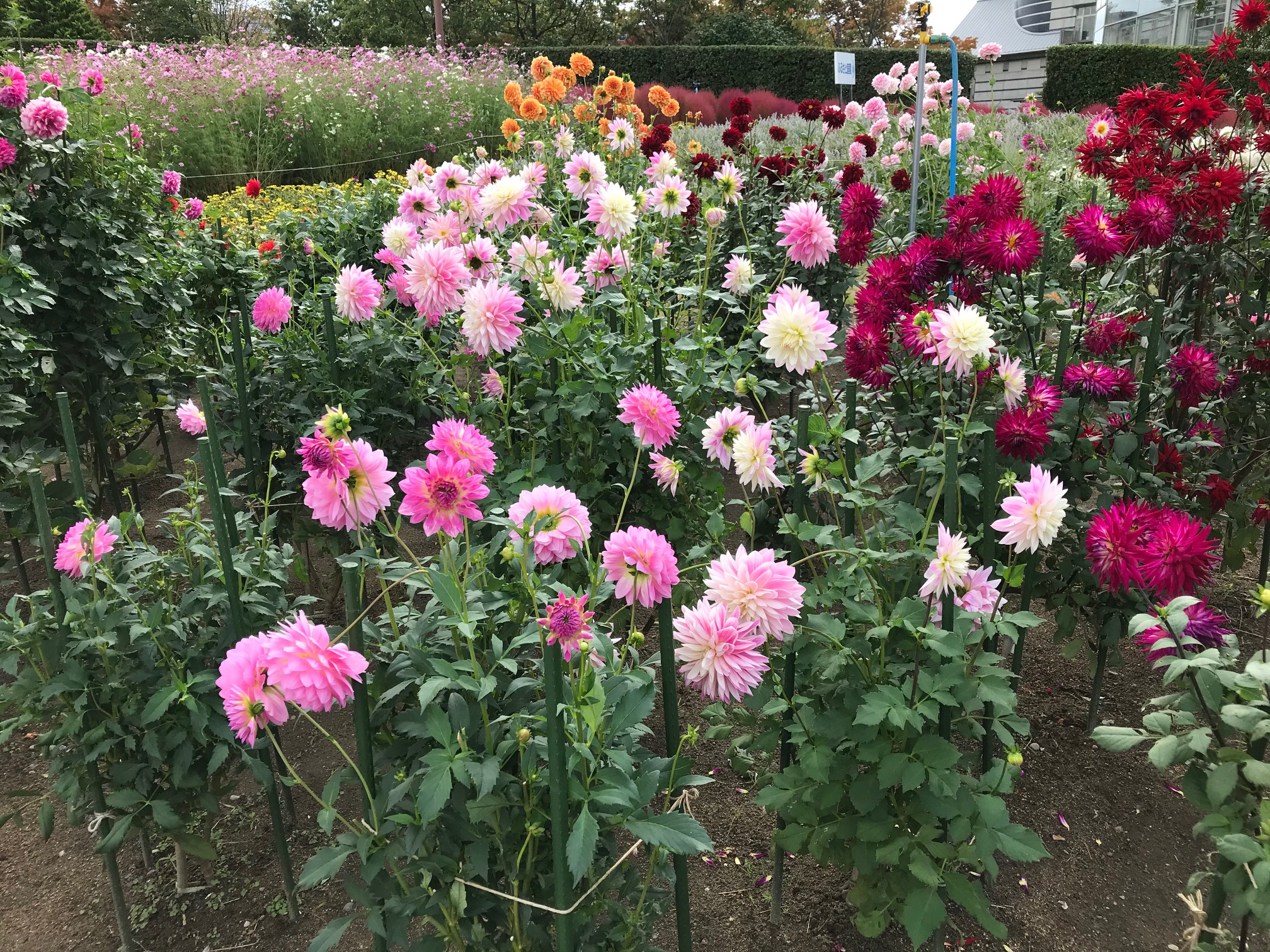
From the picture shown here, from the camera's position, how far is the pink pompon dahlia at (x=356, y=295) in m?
1.95

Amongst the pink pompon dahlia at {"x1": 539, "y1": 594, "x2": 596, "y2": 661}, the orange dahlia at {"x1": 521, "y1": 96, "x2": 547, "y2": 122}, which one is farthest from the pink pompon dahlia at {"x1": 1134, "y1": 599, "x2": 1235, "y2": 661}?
the orange dahlia at {"x1": 521, "y1": 96, "x2": 547, "y2": 122}

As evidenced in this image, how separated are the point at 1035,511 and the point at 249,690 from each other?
102 cm

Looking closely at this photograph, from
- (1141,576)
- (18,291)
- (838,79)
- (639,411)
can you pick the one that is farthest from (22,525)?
(838,79)

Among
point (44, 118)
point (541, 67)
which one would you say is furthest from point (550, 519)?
point (541, 67)

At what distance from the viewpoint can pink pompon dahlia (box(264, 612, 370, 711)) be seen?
961mm

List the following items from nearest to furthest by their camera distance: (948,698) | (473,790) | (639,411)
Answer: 1. (473,790)
2. (948,698)
3. (639,411)

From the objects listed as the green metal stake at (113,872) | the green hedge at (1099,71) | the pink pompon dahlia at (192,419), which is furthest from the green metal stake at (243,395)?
the green hedge at (1099,71)

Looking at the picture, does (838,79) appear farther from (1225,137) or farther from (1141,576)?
(1141,576)

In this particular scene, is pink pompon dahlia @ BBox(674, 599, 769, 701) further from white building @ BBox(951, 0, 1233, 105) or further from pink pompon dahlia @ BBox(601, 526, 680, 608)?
white building @ BBox(951, 0, 1233, 105)

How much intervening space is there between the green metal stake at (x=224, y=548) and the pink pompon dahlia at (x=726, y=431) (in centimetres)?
80

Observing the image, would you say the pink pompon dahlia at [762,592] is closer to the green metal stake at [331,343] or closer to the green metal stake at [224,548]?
the green metal stake at [224,548]

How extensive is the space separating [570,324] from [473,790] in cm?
118

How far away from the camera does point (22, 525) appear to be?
7.25 ft

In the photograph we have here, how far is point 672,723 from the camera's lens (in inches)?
50.1
